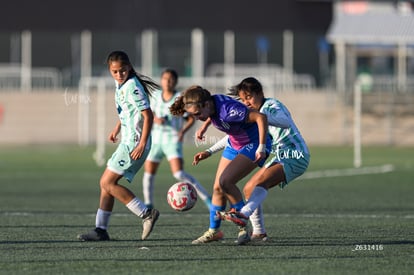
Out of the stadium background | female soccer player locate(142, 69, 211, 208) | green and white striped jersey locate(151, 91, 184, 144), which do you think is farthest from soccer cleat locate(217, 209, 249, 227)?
green and white striped jersey locate(151, 91, 184, 144)

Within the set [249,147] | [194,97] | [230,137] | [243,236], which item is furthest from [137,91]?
[243,236]


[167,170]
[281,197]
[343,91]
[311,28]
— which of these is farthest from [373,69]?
[281,197]

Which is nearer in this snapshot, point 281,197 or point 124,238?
point 124,238

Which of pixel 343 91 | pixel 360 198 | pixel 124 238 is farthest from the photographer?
pixel 343 91

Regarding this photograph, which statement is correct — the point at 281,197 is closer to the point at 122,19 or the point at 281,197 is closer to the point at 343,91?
the point at 343,91

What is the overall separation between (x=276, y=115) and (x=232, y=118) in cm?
66

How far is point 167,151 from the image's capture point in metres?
17.2

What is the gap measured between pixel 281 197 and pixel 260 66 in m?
31.1

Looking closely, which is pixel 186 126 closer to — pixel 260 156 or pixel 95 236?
pixel 95 236

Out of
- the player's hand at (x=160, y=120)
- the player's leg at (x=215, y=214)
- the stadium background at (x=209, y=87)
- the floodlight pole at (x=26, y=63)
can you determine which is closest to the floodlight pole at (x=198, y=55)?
the stadium background at (x=209, y=87)

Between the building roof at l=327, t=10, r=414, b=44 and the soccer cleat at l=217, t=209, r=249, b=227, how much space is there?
37.1 meters

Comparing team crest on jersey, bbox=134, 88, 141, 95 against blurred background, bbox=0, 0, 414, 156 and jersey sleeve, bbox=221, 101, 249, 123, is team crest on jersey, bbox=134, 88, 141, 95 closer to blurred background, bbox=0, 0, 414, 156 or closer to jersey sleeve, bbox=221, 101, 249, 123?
jersey sleeve, bbox=221, 101, 249, 123

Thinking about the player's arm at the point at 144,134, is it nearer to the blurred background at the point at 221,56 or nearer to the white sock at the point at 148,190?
the white sock at the point at 148,190

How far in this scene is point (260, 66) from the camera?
166 ft
